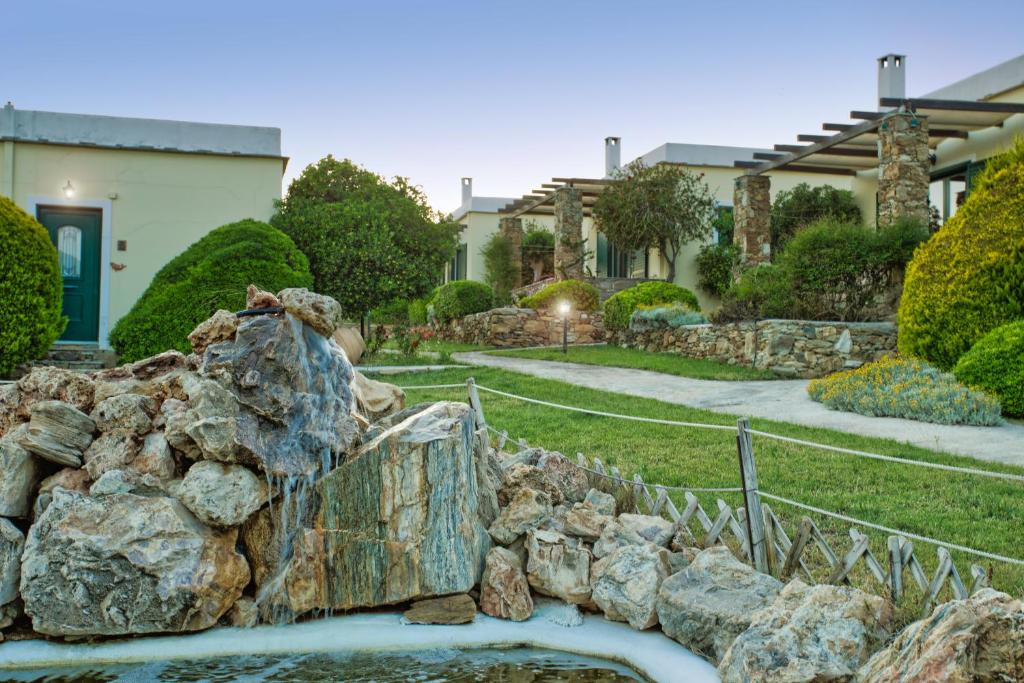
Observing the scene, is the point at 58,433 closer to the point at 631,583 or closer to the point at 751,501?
the point at 631,583

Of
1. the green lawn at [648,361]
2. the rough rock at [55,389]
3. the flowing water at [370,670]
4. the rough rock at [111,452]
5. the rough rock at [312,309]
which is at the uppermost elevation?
the rough rock at [312,309]

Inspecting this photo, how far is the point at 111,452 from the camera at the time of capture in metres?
5.16

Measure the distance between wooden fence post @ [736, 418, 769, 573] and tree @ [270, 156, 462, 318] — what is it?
1104cm

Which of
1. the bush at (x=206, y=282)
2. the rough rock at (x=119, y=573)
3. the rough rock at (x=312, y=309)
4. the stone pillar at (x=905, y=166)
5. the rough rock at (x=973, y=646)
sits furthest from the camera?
the stone pillar at (x=905, y=166)

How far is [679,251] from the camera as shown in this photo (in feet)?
73.1

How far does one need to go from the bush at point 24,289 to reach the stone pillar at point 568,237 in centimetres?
1500

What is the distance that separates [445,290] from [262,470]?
65.5 ft

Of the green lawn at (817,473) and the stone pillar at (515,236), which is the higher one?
the stone pillar at (515,236)

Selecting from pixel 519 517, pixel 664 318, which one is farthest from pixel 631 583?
pixel 664 318

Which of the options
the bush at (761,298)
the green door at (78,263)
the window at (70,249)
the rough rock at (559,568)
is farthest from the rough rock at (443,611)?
the bush at (761,298)

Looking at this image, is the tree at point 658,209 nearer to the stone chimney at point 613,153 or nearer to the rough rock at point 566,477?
the stone chimney at point 613,153

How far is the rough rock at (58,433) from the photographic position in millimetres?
5055

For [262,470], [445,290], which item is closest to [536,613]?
[262,470]

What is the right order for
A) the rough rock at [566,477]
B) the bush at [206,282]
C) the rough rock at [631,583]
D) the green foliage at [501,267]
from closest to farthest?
1. the rough rock at [631,583]
2. the rough rock at [566,477]
3. the bush at [206,282]
4. the green foliage at [501,267]
